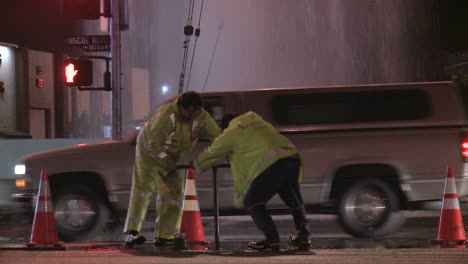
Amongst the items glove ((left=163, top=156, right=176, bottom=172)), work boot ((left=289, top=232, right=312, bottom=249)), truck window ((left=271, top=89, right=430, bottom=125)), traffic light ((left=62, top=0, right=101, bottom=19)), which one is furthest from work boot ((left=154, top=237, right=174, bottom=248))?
traffic light ((left=62, top=0, right=101, bottom=19))

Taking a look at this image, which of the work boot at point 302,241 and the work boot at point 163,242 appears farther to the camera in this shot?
the work boot at point 163,242

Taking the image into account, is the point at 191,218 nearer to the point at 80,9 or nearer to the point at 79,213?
the point at 79,213

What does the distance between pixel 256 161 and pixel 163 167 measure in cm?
98

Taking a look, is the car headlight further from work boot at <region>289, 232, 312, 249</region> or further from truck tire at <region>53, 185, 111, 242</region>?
work boot at <region>289, 232, 312, 249</region>

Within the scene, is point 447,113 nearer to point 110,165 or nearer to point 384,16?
point 110,165

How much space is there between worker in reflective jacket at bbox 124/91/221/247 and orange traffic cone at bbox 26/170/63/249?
832mm

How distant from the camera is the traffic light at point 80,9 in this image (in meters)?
12.3

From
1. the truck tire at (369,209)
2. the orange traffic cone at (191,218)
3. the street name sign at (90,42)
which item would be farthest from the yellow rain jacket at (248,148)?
the street name sign at (90,42)

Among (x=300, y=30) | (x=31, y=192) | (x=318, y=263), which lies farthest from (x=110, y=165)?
(x=300, y=30)

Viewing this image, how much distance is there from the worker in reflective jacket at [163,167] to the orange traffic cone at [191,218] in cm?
10

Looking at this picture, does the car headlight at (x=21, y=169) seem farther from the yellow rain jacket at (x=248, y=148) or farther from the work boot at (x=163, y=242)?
the yellow rain jacket at (x=248, y=148)

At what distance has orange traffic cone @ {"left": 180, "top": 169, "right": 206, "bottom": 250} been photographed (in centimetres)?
795

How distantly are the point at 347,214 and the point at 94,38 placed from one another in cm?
660

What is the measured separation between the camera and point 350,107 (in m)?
9.82
